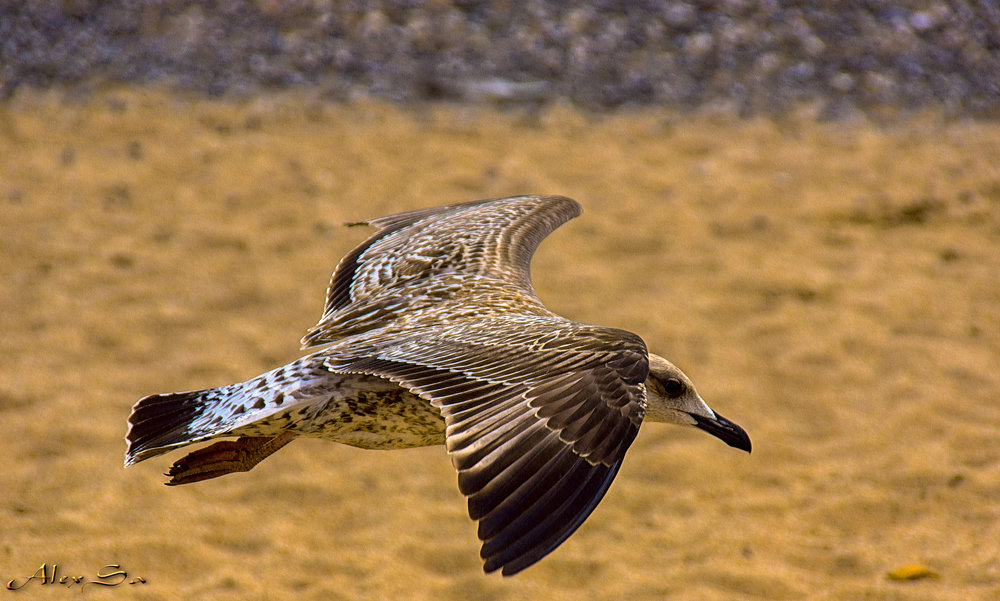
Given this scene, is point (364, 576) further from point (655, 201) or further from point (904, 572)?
point (655, 201)

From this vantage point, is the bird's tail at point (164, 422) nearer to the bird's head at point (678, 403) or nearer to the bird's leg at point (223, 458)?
the bird's leg at point (223, 458)

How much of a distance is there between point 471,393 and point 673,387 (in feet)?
3.22

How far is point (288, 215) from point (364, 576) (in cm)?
349

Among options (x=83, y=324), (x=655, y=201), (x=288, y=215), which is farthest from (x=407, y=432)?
(x=655, y=201)

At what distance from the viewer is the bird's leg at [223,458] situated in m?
3.67

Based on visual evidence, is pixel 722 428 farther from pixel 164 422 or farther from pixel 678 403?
pixel 164 422

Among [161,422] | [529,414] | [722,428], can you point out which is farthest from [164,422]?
[722,428]

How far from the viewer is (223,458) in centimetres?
369

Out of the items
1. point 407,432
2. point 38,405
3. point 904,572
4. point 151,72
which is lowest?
point 904,572

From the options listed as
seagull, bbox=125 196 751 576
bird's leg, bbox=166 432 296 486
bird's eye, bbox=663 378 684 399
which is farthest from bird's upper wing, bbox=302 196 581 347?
bird's eye, bbox=663 378 684 399

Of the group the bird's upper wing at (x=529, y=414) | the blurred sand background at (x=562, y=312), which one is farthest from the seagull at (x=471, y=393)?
the blurred sand background at (x=562, y=312)

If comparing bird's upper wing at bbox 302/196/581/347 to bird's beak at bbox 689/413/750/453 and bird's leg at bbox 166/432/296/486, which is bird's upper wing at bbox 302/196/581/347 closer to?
bird's leg at bbox 166/432/296/486

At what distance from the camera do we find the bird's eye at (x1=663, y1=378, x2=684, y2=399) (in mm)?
3717

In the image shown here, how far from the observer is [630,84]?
32.8ft
